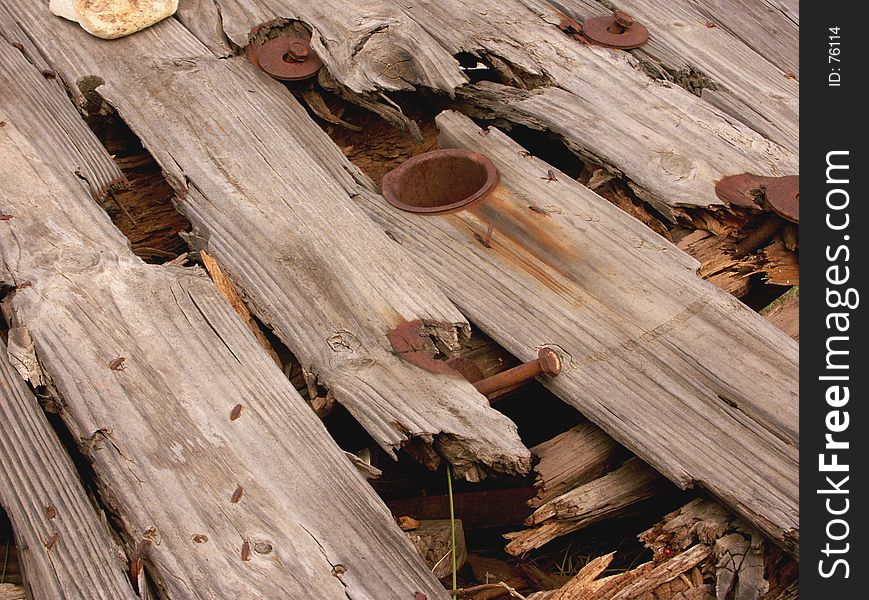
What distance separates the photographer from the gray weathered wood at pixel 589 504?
2391mm

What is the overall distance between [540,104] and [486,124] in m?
0.19

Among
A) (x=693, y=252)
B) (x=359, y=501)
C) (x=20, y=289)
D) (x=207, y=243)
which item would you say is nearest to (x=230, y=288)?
(x=207, y=243)

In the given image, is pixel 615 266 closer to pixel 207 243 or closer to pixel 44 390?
pixel 207 243

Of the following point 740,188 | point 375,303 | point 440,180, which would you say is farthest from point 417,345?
point 740,188

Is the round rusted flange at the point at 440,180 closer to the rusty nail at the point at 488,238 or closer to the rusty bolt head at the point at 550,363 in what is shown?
the rusty nail at the point at 488,238

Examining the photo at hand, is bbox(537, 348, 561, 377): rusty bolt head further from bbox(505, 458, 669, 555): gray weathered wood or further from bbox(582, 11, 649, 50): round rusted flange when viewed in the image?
bbox(582, 11, 649, 50): round rusted flange

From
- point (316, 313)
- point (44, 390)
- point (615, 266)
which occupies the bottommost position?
point (44, 390)

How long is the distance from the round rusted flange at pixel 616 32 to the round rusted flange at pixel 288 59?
0.97 m

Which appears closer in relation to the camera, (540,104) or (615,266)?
(615,266)

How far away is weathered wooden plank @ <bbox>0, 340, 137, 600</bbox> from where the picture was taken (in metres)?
2.14

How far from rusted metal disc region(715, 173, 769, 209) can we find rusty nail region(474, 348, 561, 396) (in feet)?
2.72

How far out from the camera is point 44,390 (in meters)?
2.49

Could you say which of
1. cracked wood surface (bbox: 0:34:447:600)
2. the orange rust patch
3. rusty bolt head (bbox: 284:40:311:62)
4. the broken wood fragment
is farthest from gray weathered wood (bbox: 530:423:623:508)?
the broken wood fragment

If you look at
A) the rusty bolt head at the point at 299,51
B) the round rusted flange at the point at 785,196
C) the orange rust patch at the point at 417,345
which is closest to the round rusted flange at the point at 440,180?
the orange rust patch at the point at 417,345
